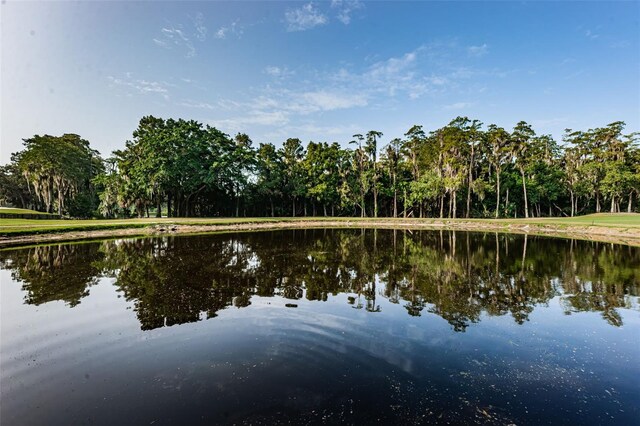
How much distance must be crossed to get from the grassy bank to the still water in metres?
16.3

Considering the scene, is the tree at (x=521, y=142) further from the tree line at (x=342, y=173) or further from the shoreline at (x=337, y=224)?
the shoreline at (x=337, y=224)

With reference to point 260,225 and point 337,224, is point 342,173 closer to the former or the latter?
point 337,224

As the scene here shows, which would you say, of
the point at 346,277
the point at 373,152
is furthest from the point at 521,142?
the point at 346,277

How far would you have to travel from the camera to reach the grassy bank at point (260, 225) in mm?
27828

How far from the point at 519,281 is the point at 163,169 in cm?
4941

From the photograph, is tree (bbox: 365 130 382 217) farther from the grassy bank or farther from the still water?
the still water

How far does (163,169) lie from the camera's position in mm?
48844

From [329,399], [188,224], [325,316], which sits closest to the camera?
[329,399]

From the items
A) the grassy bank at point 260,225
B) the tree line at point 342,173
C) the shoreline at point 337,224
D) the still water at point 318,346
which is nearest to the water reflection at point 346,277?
the still water at point 318,346

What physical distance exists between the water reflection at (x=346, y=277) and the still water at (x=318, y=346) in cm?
13

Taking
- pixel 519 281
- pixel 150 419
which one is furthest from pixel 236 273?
pixel 519 281

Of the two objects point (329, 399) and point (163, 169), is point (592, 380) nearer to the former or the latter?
point (329, 399)

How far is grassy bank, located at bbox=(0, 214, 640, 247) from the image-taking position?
27.8m

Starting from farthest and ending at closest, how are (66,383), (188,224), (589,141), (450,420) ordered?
1. (589,141)
2. (188,224)
3. (66,383)
4. (450,420)
